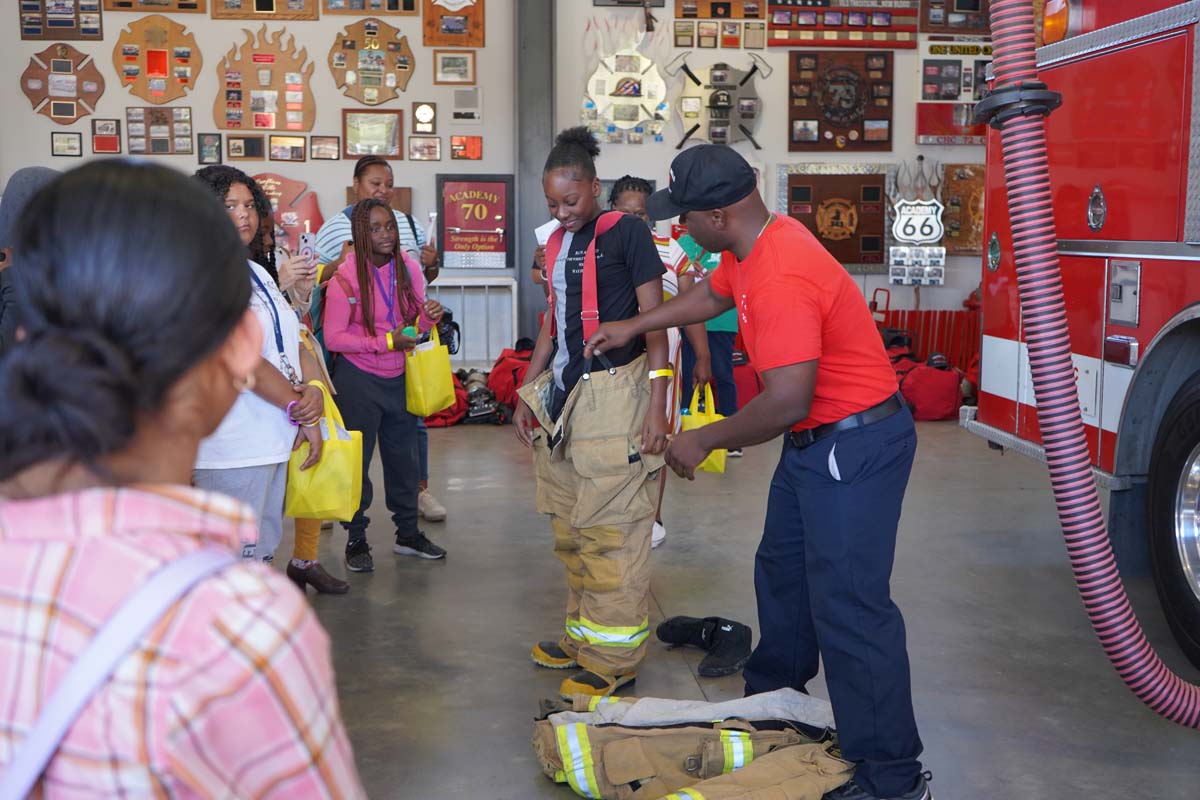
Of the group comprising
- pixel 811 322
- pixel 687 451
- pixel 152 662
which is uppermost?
pixel 811 322

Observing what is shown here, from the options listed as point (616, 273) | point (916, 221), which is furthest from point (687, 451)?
point (916, 221)

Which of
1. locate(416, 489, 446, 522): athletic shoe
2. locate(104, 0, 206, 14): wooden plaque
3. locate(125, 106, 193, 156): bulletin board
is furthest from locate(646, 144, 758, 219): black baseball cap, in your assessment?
locate(104, 0, 206, 14): wooden plaque

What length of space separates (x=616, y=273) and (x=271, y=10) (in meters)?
8.12

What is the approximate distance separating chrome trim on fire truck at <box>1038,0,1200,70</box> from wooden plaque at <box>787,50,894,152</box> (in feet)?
21.1

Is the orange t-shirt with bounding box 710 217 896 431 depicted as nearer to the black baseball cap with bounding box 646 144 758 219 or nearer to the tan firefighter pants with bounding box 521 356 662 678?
the black baseball cap with bounding box 646 144 758 219

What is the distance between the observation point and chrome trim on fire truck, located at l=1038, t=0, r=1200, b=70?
149 inches

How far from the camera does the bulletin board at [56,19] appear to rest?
10.5 meters

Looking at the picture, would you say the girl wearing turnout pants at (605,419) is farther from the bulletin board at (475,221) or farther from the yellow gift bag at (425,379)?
the bulletin board at (475,221)

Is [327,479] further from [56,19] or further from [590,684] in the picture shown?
[56,19]

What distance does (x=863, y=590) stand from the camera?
2861mm

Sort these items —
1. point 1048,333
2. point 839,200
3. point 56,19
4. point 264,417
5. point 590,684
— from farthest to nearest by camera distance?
point 839,200 → point 56,19 → point 590,684 → point 264,417 → point 1048,333

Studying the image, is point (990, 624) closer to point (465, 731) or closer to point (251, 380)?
point (465, 731)

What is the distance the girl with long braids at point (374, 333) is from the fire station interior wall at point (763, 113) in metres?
5.96

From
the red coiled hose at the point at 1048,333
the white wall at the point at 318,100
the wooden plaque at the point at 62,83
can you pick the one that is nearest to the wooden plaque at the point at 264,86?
the white wall at the point at 318,100
